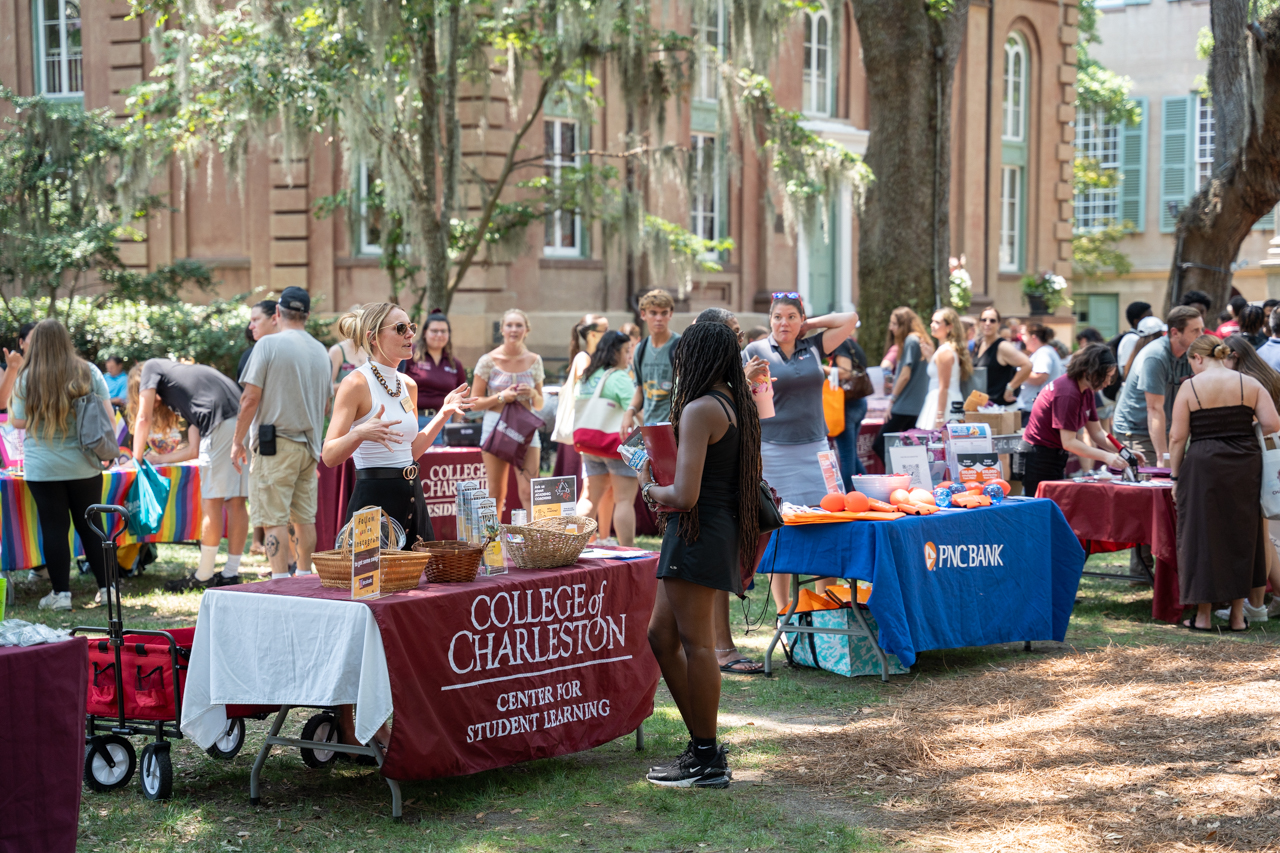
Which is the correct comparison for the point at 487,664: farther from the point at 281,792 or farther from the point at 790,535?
the point at 790,535

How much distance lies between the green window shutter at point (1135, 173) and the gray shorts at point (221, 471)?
33800 millimetres

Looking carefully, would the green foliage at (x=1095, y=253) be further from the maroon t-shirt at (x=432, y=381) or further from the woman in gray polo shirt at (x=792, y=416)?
the woman in gray polo shirt at (x=792, y=416)

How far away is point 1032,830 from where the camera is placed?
461 cm

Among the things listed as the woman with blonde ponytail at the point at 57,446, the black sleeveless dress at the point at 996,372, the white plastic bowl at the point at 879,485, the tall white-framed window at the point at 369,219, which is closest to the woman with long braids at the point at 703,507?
the white plastic bowl at the point at 879,485

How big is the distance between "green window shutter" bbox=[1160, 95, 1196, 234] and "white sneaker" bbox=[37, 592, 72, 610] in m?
34.9

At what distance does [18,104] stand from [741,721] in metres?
15.0

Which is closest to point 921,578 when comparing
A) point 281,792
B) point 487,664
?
point 487,664

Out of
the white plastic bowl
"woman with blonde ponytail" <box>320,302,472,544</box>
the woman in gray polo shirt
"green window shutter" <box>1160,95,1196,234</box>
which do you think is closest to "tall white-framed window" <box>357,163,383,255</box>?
the woman in gray polo shirt

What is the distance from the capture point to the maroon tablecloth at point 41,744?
3.66m

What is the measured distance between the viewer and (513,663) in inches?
194

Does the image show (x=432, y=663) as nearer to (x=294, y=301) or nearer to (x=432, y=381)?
(x=294, y=301)

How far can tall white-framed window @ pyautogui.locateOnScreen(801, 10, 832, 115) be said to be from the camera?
23500 mm

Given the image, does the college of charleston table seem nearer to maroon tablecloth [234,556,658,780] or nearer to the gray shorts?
maroon tablecloth [234,556,658,780]

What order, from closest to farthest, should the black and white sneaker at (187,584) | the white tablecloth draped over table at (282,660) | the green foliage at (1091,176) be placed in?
the white tablecloth draped over table at (282,660)
the black and white sneaker at (187,584)
the green foliage at (1091,176)
